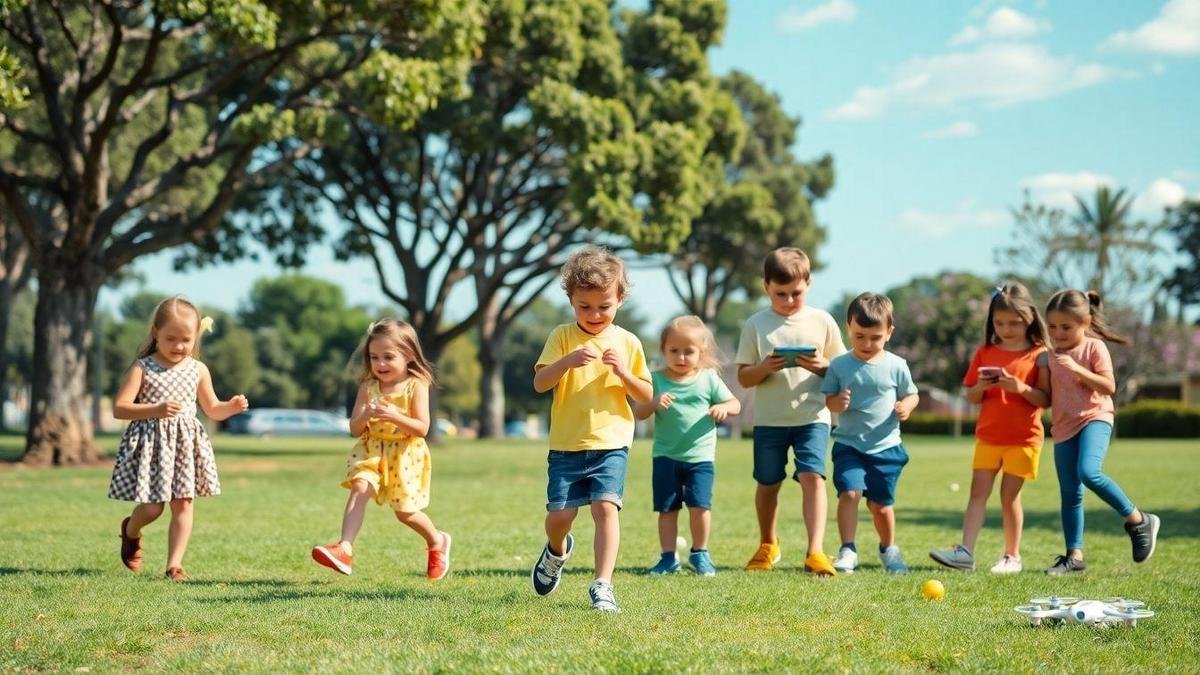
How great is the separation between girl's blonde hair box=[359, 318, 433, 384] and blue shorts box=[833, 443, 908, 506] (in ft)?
8.17

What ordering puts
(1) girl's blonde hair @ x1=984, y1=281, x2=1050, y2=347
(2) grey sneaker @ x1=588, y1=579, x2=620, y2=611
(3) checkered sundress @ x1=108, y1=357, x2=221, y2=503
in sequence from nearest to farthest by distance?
(2) grey sneaker @ x1=588, y1=579, x2=620, y2=611 < (3) checkered sundress @ x1=108, y1=357, x2=221, y2=503 < (1) girl's blonde hair @ x1=984, y1=281, x2=1050, y2=347

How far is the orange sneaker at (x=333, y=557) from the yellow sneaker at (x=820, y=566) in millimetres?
2525

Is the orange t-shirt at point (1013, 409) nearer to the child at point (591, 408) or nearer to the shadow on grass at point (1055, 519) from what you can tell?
the child at point (591, 408)

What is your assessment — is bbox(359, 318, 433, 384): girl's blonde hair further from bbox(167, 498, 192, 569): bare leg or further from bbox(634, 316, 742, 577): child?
bbox(634, 316, 742, 577): child

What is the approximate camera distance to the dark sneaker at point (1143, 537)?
7434 millimetres

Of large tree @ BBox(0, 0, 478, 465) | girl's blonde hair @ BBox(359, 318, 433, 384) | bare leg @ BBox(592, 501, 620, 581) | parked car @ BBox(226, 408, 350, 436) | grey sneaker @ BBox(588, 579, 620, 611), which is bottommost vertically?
parked car @ BBox(226, 408, 350, 436)

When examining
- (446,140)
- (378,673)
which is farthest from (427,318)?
(378,673)

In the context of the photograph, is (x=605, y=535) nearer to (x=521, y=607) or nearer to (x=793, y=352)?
(x=521, y=607)

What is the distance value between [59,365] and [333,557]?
561 inches

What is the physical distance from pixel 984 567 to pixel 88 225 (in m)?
14.9

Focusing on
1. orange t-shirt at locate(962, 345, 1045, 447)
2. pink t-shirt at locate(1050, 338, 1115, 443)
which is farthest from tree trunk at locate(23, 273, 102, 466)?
pink t-shirt at locate(1050, 338, 1115, 443)

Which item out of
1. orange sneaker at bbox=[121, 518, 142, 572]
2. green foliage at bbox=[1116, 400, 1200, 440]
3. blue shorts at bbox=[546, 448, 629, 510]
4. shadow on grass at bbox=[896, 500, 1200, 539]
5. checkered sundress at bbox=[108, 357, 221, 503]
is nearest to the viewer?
blue shorts at bbox=[546, 448, 629, 510]

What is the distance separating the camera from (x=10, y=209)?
18.2m

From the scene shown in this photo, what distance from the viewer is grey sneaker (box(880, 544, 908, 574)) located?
290 inches
